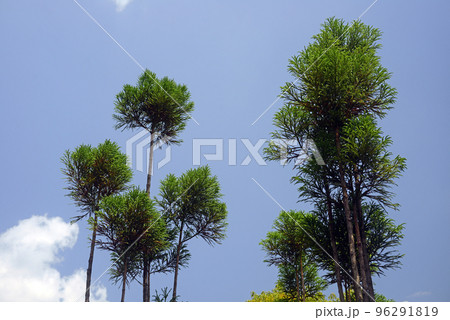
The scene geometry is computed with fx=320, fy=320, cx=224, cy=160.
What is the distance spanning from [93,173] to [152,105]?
5.84 meters

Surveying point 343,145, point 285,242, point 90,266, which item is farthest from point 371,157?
point 90,266

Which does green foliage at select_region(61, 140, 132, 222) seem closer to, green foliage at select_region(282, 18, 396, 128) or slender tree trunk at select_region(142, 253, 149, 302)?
slender tree trunk at select_region(142, 253, 149, 302)

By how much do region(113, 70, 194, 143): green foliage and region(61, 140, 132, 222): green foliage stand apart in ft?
8.82

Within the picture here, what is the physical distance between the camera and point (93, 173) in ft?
66.2

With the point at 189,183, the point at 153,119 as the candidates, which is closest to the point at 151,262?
the point at 189,183

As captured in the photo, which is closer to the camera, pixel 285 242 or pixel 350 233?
pixel 350 233

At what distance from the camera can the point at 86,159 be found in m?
20.3

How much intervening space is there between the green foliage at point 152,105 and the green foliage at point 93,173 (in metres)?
2.69

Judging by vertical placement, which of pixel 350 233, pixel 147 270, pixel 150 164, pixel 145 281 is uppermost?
pixel 150 164

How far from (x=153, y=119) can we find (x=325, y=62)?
1244 cm

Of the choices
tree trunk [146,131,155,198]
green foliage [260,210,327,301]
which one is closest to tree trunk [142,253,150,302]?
tree trunk [146,131,155,198]

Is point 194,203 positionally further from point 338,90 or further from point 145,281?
point 338,90

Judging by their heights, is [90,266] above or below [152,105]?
below
